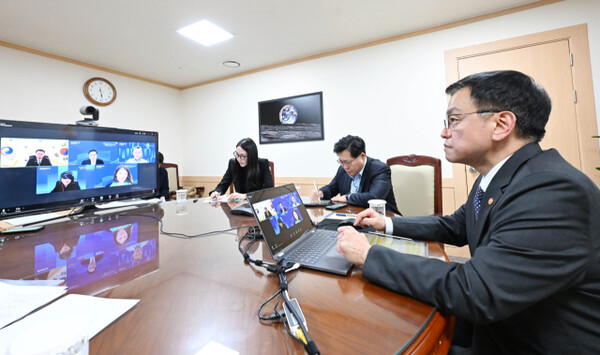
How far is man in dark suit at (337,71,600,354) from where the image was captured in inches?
20.4

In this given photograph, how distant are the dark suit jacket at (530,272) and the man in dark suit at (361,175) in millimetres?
1215

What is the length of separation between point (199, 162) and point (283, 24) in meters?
3.12

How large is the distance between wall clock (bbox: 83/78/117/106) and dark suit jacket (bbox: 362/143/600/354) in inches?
186

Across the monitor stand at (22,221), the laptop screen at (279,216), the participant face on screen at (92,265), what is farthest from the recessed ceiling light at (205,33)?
the participant face on screen at (92,265)

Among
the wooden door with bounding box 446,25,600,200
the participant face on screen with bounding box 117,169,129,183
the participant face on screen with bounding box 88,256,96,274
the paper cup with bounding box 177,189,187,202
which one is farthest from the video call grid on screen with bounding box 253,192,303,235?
the wooden door with bounding box 446,25,600,200

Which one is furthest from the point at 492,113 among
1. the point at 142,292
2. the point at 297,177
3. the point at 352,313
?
the point at 297,177

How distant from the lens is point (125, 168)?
1554mm

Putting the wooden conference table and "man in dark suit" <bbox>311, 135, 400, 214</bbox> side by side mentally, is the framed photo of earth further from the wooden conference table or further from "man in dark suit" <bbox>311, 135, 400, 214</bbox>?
the wooden conference table

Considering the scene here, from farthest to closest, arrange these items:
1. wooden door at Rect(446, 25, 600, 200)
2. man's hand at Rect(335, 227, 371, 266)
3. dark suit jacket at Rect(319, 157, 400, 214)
Result: wooden door at Rect(446, 25, 600, 200), dark suit jacket at Rect(319, 157, 400, 214), man's hand at Rect(335, 227, 371, 266)

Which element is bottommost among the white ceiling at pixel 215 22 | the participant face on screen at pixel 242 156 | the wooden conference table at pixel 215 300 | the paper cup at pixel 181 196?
the wooden conference table at pixel 215 300

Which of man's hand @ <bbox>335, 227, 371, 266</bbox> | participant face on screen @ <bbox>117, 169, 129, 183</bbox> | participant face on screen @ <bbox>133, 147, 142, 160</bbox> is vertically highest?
participant face on screen @ <bbox>133, 147, 142, 160</bbox>

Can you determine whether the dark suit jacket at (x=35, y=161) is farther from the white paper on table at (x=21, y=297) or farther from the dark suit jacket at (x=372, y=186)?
the dark suit jacket at (x=372, y=186)

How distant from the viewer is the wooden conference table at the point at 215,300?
0.44 m

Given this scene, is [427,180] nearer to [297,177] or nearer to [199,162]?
[297,177]
